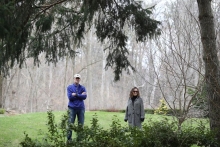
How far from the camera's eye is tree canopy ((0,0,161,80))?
539cm

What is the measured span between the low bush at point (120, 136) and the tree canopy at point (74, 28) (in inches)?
75.0

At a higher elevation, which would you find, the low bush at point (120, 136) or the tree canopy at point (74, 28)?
the tree canopy at point (74, 28)

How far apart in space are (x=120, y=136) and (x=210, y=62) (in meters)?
1.93

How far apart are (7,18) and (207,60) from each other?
10.1ft

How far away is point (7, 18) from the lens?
430cm

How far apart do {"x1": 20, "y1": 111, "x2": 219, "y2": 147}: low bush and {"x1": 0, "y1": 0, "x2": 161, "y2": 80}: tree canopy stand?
1.90 metres

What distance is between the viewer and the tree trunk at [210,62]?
471 cm

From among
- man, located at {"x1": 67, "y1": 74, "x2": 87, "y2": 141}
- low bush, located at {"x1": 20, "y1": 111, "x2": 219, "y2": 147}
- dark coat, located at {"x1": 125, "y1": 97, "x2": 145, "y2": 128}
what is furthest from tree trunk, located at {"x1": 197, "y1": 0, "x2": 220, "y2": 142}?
man, located at {"x1": 67, "y1": 74, "x2": 87, "y2": 141}

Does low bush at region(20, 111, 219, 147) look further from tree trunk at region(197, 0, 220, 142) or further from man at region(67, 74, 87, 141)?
man at region(67, 74, 87, 141)

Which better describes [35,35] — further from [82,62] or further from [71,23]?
[82,62]

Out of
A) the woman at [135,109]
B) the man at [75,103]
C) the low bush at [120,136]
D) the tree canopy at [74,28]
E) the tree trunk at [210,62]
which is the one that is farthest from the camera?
the woman at [135,109]

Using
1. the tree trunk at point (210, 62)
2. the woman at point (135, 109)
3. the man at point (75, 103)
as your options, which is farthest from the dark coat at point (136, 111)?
the tree trunk at point (210, 62)

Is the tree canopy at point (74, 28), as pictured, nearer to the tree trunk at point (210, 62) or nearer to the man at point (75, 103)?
the man at point (75, 103)

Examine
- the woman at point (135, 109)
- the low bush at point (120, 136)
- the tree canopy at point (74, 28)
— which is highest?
the tree canopy at point (74, 28)
